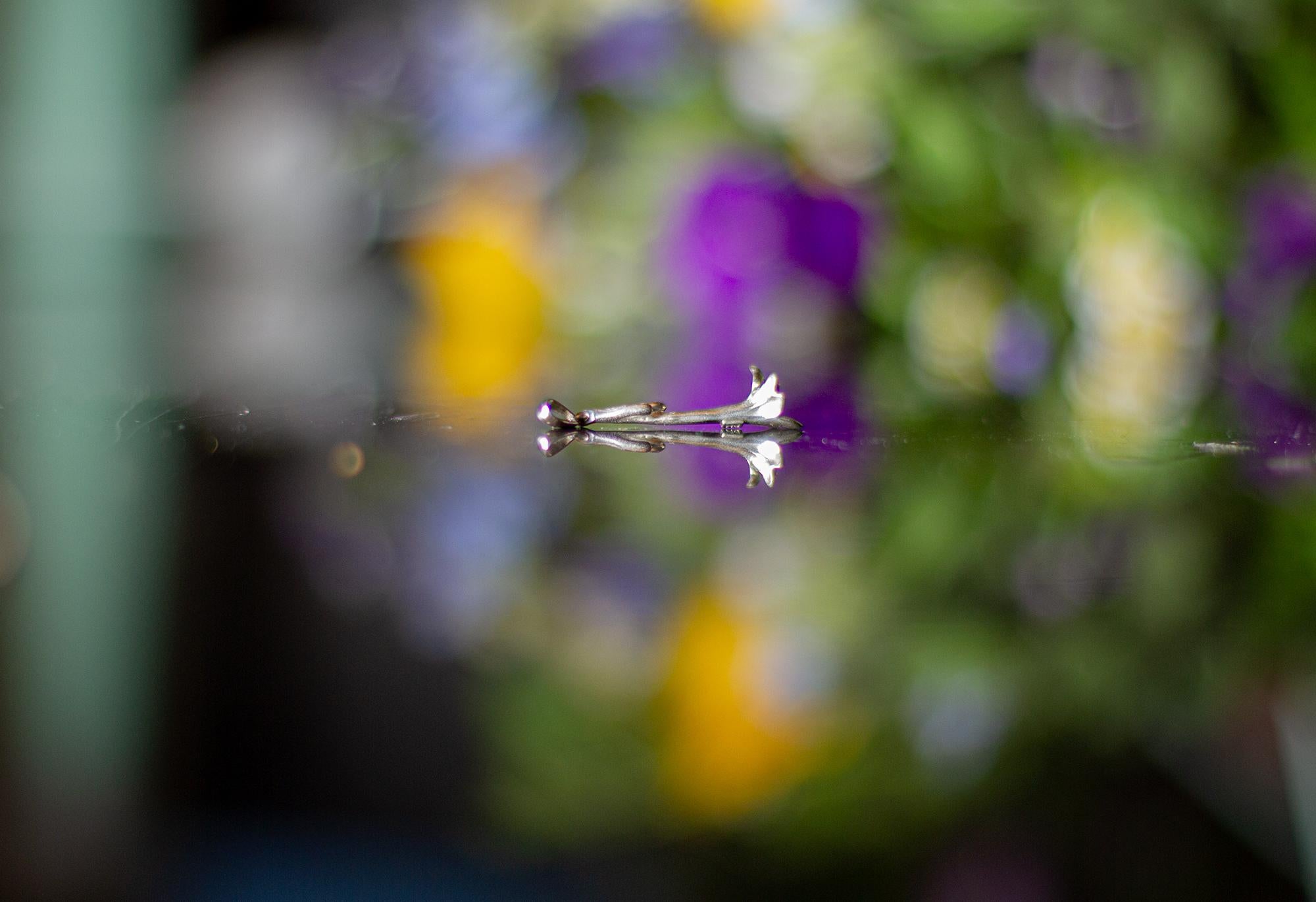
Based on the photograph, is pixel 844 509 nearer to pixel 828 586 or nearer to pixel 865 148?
pixel 828 586

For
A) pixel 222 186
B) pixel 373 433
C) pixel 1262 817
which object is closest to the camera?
pixel 1262 817

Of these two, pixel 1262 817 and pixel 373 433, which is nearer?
pixel 1262 817

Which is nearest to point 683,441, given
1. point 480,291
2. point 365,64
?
point 480,291

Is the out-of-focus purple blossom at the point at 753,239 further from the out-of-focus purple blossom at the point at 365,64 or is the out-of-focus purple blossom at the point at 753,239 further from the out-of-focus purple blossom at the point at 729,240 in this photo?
the out-of-focus purple blossom at the point at 365,64

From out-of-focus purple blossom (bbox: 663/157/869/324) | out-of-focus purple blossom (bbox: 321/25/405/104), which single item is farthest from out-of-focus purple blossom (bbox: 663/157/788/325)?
out-of-focus purple blossom (bbox: 321/25/405/104)

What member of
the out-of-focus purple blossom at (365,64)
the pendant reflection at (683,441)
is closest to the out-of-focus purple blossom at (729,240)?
the pendant reflection at (683,441)

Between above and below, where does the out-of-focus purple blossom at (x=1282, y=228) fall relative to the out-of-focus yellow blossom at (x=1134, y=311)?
above

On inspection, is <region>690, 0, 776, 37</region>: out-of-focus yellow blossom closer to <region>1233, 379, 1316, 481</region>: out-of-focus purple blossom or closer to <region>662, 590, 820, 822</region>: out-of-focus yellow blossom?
<region>1233, 379, 1316, 481</region>: out-of-focus purple blossom

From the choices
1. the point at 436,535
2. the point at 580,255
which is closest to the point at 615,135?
the point at 580,255
